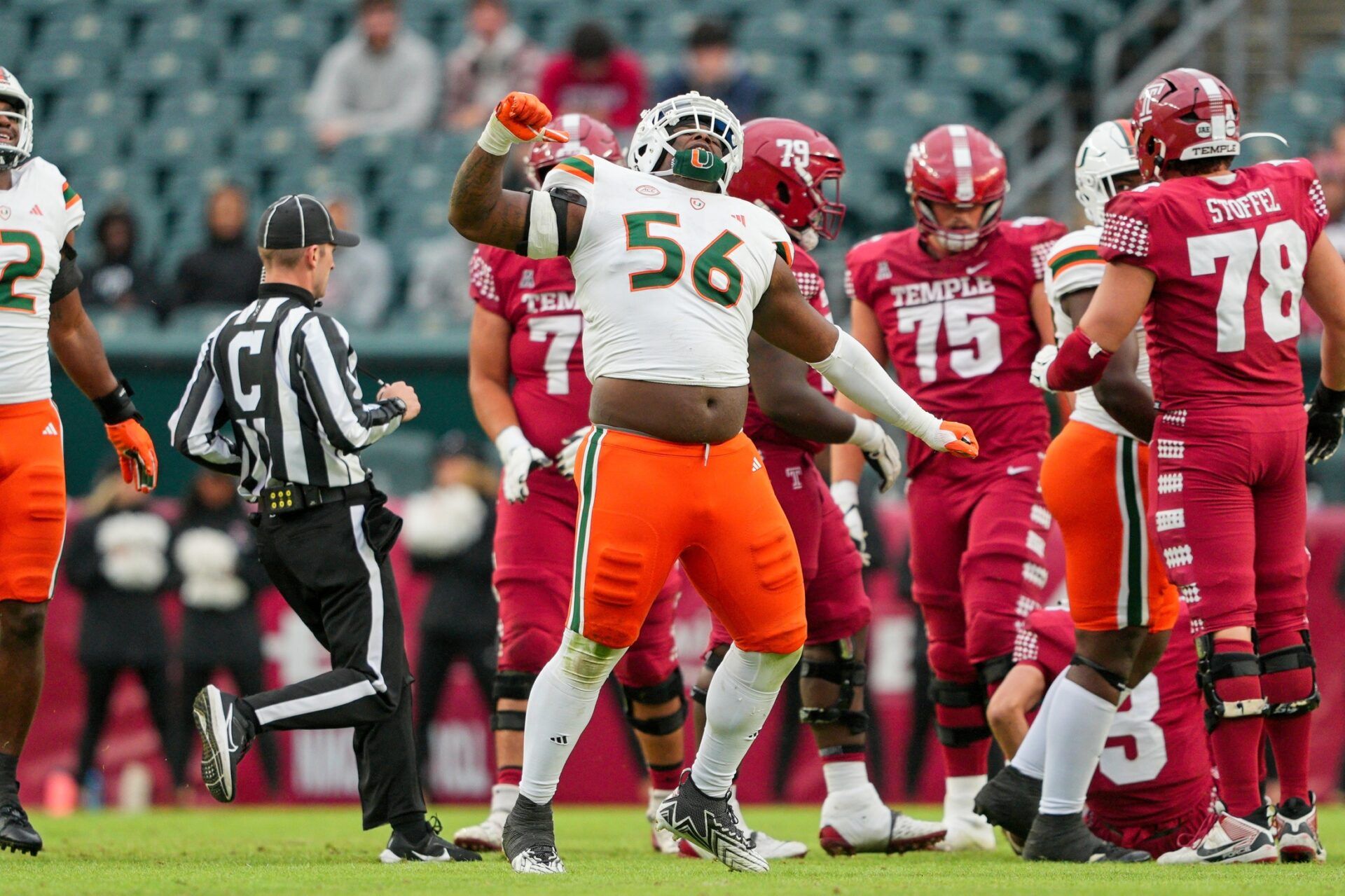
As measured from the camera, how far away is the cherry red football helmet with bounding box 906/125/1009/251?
6.61m

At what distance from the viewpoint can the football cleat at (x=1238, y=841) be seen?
5633mm

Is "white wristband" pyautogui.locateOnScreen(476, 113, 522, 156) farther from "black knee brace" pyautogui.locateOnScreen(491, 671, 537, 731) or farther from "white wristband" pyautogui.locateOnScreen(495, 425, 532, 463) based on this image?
"black knee brace" pyautogui.locateOnScreen(491, 671, 537, 731)

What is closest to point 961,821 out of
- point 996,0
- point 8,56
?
point 996,0

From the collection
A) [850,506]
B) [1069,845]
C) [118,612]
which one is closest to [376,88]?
[118,612]

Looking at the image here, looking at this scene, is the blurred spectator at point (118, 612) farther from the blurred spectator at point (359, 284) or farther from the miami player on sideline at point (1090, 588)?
the miami player on sideline at point (1090, 588)

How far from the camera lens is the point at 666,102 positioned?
545 centimetres

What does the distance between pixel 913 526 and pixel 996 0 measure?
26.0ft

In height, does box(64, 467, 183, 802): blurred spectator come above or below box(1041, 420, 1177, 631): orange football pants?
below

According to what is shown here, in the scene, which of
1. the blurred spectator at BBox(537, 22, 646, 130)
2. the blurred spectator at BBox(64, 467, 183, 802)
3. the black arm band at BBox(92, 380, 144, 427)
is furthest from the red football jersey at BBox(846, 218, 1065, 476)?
the blurred spectator at BBox(537, 22, 646, 130)

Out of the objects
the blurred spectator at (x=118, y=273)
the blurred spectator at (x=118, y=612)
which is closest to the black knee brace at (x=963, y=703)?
the blurred spectator at (x=118, y=612)

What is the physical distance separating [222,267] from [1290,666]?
8.07m

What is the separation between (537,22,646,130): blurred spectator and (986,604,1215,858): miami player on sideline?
689 cm

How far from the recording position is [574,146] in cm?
668

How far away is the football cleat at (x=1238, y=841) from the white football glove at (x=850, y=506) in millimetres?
1489
